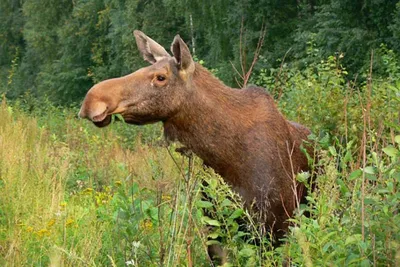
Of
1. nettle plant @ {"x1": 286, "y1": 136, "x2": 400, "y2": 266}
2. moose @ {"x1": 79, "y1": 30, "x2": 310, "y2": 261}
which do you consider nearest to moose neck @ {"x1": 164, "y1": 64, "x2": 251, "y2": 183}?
moose @ {"x1": 79, "y1": 30, "x2": 310, "y2": 261}

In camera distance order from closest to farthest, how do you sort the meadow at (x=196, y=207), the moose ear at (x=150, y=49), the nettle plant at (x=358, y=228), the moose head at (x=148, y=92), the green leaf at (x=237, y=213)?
the nettle plant at (x=358, y=228)
the meadow at (x=196, y=207)
the green leaf at (x=237, y=213)
the moose head at (x=148, y=92)
the moose ear at (x=150, y=49)

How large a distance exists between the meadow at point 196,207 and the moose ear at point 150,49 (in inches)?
23.5

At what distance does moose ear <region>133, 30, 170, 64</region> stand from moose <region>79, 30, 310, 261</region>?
85 millimetres

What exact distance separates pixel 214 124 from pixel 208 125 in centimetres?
4

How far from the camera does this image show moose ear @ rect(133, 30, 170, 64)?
21.6 feet

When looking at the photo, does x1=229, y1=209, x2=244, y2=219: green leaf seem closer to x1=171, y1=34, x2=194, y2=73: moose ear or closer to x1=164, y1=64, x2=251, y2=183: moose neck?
x1=164, y1=64, x2=251, y2=183: moose neck

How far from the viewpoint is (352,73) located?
96.9 ft

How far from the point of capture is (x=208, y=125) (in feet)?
20.5

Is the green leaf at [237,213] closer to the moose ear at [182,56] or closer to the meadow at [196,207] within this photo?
the meadow at [196,207]

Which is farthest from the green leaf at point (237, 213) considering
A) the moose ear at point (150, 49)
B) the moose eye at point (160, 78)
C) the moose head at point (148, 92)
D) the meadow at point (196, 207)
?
the moose ear at point (150, 49)

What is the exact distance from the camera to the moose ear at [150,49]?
6582mm

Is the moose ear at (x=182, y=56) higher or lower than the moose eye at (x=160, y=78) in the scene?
higher

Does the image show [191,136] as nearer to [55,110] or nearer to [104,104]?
[104,104]

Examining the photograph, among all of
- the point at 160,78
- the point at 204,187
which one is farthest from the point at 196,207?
the point at 160,78
